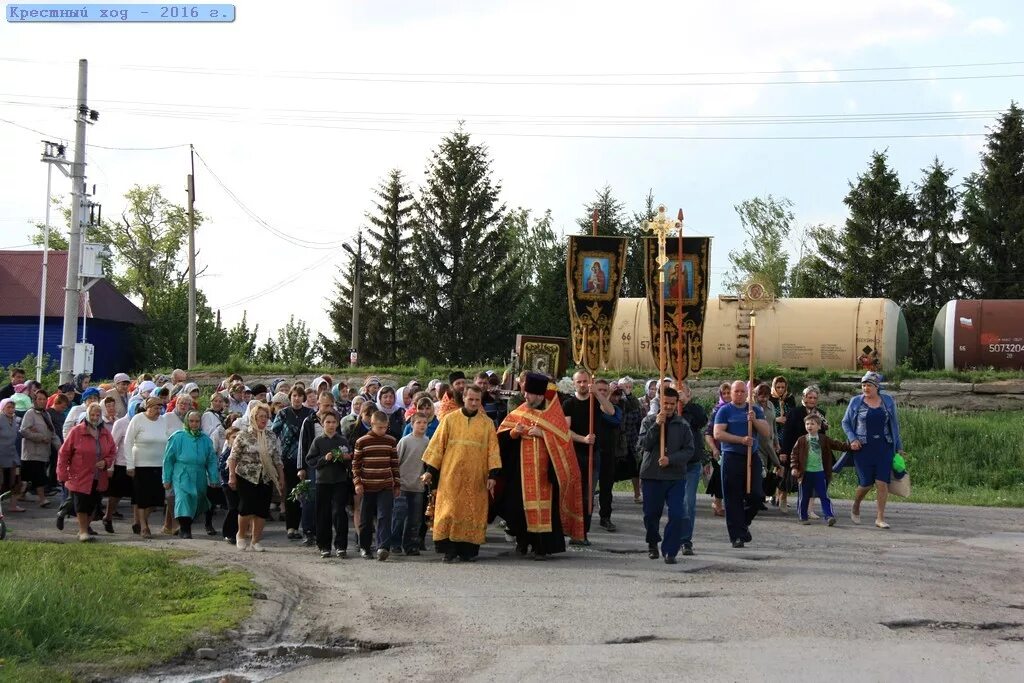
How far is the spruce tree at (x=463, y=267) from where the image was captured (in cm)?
5475

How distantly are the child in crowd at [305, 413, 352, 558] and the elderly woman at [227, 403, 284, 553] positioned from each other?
72 centimetres

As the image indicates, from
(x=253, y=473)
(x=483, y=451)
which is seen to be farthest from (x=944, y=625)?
(x=253, y=473)

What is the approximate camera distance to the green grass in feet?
26.7

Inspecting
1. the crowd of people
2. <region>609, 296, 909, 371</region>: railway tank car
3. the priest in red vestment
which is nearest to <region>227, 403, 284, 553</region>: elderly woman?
the crowd of people

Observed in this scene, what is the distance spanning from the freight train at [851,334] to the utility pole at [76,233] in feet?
40.5

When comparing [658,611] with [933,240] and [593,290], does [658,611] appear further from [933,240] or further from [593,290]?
[933,240]

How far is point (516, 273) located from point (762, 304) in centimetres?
2580

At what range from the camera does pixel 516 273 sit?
190 ft

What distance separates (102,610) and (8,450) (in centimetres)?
923

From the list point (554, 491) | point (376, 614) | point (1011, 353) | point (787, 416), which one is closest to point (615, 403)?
point (787, 416)

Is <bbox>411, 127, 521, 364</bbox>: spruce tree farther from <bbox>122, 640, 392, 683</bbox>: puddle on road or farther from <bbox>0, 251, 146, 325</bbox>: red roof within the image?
<bbox>122, 640, 392, 683</bbox>: puddle on road

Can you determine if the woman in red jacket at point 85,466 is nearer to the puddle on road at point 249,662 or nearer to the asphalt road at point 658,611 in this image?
the asphalt road at point 658,611

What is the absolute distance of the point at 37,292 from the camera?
54844mm

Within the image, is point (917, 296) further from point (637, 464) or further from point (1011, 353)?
point (637, 464)
